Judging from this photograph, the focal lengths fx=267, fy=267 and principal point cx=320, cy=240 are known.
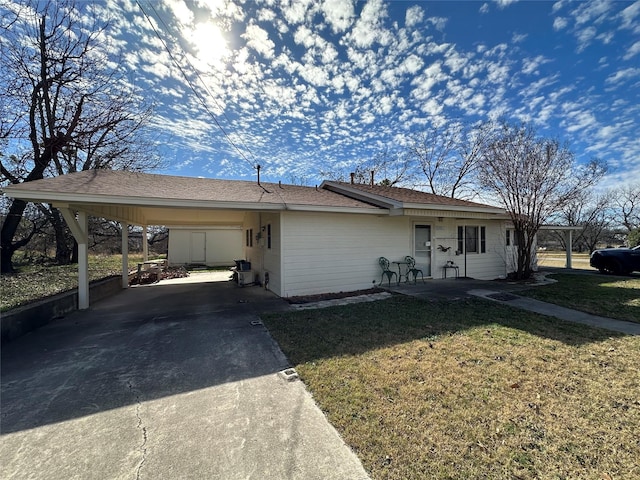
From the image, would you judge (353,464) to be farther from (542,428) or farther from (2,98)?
(2,98)

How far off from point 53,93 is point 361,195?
43.9 ft

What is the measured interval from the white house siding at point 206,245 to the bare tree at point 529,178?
14.4 metres

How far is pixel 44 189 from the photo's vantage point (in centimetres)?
508

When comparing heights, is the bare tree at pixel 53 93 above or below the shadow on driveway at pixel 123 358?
above

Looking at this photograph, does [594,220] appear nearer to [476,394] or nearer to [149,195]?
[476,394]

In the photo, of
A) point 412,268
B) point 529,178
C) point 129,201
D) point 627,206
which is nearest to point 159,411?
point 129,201

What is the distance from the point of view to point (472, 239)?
10.2 meters

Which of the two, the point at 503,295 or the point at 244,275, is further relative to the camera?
the point at 244,275

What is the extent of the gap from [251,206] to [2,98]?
1082cm

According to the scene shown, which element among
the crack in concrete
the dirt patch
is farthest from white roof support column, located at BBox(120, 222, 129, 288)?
the crack in concrete

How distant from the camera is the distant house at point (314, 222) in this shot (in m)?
5.92

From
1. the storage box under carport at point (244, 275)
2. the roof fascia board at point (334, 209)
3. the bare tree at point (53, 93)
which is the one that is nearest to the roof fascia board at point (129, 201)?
the roof fascia board at point (334, 209)

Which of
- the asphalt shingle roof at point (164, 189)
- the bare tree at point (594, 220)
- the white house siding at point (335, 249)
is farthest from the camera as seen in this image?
the bare tree at point (594, 220)

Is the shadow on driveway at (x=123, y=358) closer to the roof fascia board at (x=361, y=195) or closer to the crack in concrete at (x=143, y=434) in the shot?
the crack in concrete at (x=143, y=434)
